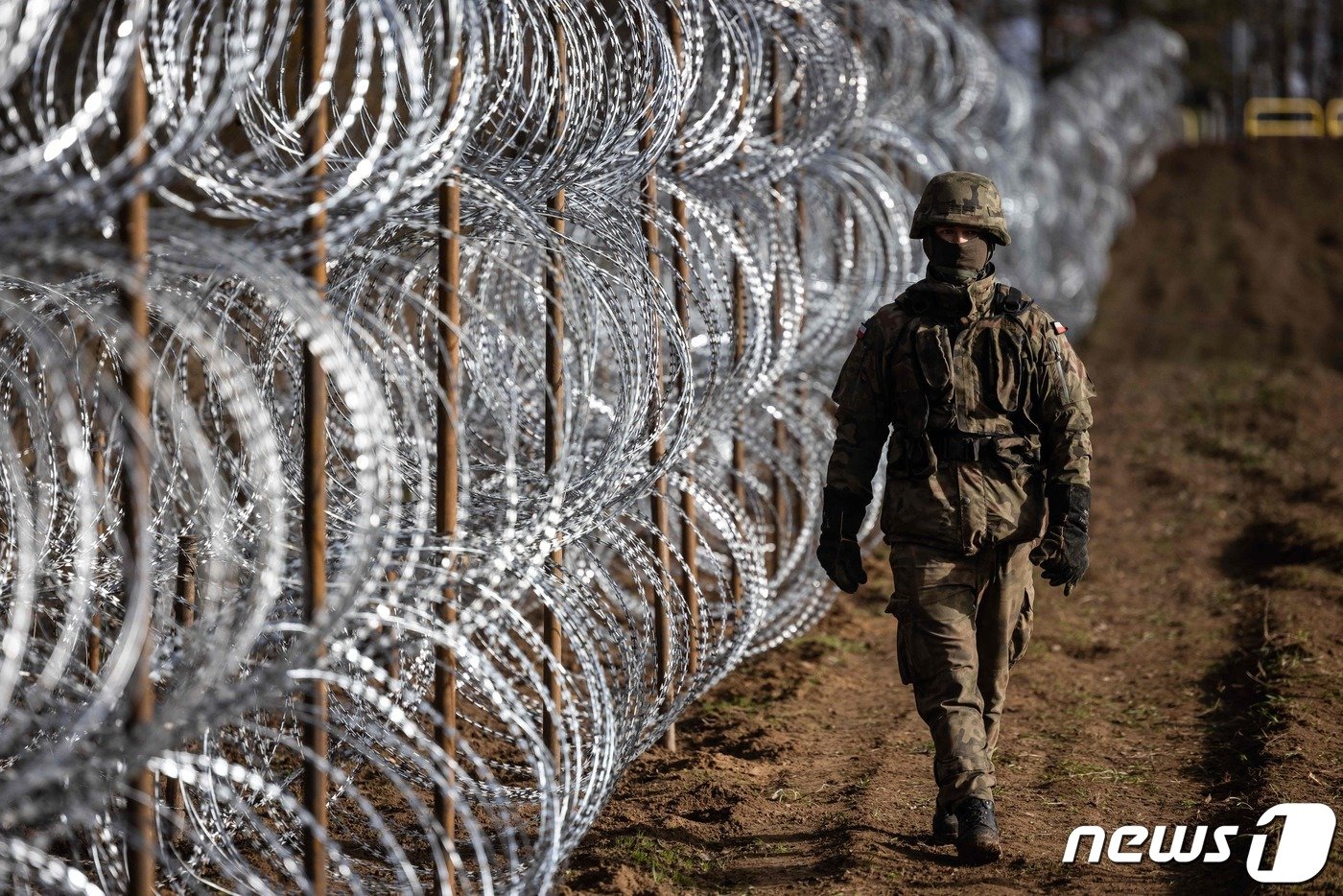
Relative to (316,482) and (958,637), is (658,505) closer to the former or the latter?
(958,637)

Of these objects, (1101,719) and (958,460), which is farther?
(1101,719)

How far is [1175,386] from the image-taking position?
15.9 meters

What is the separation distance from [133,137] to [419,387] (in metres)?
3.06

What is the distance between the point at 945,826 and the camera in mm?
4668

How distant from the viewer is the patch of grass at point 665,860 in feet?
14.9

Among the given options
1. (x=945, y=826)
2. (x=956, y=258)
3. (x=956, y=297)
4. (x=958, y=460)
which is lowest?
(x=945, y=826)

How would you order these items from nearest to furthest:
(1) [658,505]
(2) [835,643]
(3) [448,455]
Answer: (3) [448,455]
(1) [658,505]
(2) [835,643]

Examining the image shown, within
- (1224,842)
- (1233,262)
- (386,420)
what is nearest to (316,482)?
(386,420)

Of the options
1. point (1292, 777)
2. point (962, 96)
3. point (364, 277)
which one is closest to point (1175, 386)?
point (962, 96)

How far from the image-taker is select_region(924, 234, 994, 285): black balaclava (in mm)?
4754

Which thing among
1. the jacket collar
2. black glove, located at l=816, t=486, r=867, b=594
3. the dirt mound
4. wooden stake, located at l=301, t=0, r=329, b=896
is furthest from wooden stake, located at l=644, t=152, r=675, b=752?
the dirt mound

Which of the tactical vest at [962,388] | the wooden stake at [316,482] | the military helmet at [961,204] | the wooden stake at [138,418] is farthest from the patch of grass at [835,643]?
the wooden stake at [138,418]

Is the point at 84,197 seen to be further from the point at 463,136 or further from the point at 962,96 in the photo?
the point at 962,96

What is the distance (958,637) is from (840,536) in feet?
1.55
